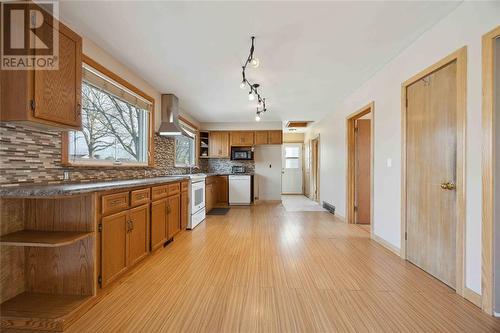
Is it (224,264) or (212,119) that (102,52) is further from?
(212,119)

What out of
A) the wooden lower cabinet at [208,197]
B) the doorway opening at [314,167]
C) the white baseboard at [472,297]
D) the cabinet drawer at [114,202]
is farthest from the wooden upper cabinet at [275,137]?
the white baseboard at [472,297]

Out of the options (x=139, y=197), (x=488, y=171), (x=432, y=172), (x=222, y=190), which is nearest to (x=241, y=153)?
(x=222, y=190)

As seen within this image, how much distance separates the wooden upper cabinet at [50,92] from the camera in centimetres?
158

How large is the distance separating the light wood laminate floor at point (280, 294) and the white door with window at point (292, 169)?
6076mm

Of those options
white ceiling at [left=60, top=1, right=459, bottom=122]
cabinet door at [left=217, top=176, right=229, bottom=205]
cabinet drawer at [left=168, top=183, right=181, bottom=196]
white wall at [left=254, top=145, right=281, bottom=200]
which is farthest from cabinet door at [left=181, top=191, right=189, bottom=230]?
white wall at [left=254, top=145, right=281, bottom=200]

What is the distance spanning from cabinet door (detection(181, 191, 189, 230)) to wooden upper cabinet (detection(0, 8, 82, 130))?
2.00 meters

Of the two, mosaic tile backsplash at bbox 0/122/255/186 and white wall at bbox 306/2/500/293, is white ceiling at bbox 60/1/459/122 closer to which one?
white wall at bbox 306/2/500/293

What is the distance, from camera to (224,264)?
8.13 feet

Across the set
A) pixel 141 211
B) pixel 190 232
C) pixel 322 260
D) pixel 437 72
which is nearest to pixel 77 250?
pixel 141 211

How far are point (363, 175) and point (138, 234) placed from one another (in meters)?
3.94

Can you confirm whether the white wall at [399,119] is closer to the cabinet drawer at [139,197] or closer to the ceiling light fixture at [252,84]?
the ceiling light fixture at [252,84]

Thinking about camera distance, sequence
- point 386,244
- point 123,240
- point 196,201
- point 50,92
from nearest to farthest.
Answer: point 50,92 → point 123,240 → point 386,244 → point 196,201

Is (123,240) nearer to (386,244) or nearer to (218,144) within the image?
(386,244)

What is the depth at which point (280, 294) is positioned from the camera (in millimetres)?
1898
